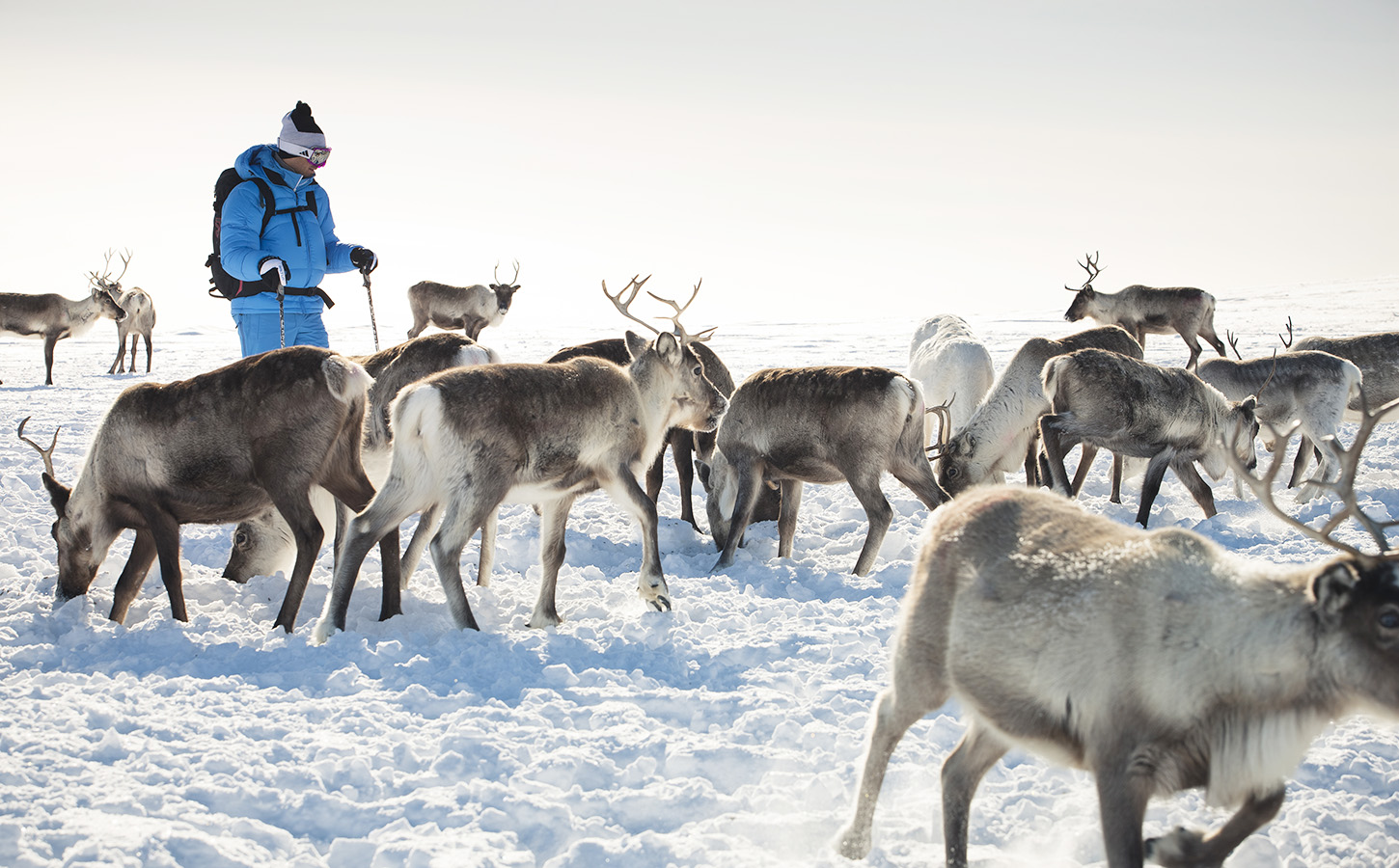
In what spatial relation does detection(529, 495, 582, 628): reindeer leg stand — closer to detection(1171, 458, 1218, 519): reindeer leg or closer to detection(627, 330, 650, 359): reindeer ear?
detection(627, 330, 650, 359): reindeer ear

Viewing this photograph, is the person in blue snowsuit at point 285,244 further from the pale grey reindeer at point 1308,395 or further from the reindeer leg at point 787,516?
the pale grey reindeer at point 1308,395

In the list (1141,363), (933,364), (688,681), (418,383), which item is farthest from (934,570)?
(933,364)

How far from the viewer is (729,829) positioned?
10.7 ft

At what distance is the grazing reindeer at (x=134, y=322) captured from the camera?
61.7 feet

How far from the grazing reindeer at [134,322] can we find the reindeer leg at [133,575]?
14663 mm

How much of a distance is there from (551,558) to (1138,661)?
12.0ft

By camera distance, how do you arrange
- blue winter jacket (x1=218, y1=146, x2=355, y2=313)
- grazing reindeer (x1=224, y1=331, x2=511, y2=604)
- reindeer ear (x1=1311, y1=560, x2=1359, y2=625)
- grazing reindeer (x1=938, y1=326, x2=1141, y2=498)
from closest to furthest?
1. reindeer ear (x1=1311, y1=560, x2=1359, y2=625)
2. grazing reindeer (x1=224, y1=331, x2=511, y2=604)
3. blue winter jacket (x1=218, y1=146, x2=355, y2=313)
4. grazing reindeer (x1=938, y1=326, x2=1141, y2=498)

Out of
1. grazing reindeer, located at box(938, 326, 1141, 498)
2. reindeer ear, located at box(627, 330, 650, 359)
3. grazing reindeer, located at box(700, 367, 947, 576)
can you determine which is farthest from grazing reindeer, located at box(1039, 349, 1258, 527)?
reindeer ear, located at box(627, 330, 650, 359)

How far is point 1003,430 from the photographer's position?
30.4ft

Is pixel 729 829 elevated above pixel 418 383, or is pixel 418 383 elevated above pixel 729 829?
pixel 418 383

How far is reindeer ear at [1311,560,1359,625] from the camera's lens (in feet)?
8.05

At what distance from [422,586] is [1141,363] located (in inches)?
241

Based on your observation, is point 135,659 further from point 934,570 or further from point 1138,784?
point 1138,784

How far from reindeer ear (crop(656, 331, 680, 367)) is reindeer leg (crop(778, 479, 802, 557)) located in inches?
65.2
